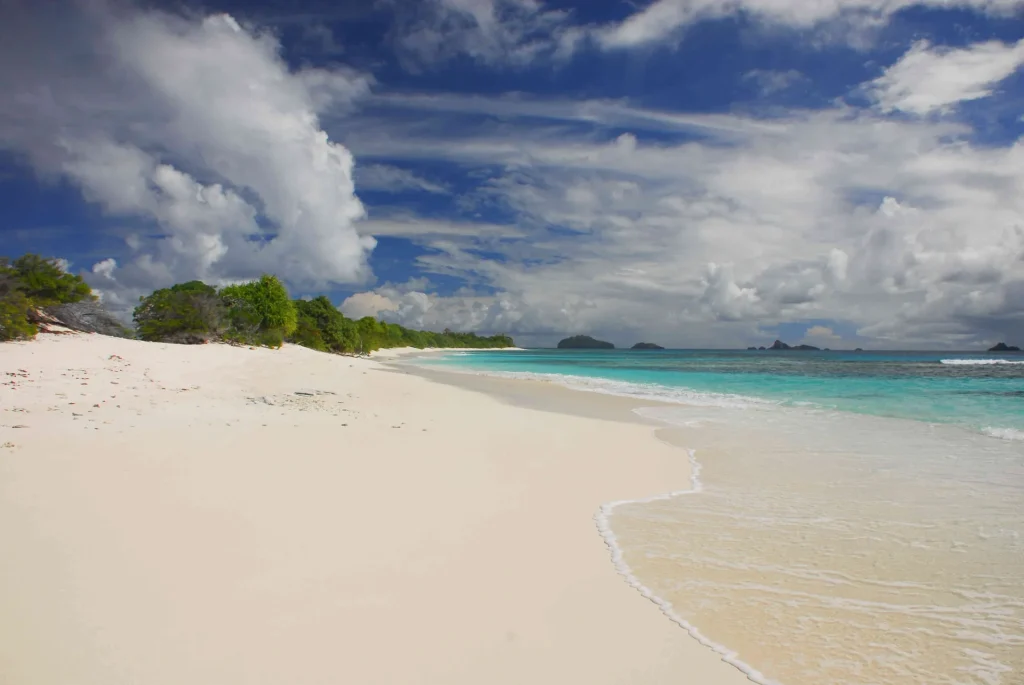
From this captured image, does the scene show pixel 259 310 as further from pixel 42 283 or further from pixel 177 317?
pixel 42 283

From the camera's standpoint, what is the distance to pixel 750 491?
25.5 feet

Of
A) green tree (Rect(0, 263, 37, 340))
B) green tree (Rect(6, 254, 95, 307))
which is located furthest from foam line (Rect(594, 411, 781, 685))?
green tree (Rect(6, 254, 95, 307))

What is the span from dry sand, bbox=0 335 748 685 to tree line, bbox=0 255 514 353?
15.3 meters

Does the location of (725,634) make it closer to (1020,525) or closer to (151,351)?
(1020,525)

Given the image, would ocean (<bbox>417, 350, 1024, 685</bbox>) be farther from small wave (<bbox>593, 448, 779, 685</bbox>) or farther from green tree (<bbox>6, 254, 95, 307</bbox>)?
green tree (<bbox>6, 254, 95, 307</bbox>)

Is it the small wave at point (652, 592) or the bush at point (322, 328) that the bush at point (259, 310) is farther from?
the small wave at point (652, 592)

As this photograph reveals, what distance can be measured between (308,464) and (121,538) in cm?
312

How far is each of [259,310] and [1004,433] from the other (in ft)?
170

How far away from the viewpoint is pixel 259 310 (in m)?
51.0

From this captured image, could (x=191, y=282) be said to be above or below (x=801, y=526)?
above

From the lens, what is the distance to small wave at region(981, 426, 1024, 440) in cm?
1303

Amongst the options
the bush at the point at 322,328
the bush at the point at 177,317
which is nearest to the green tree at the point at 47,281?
the bush at the point at 177,317

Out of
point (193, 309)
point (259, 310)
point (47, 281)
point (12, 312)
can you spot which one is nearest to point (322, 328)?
point (259, 310)

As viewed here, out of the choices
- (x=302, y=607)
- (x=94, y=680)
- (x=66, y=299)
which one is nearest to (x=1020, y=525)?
(x=302, y=607)
